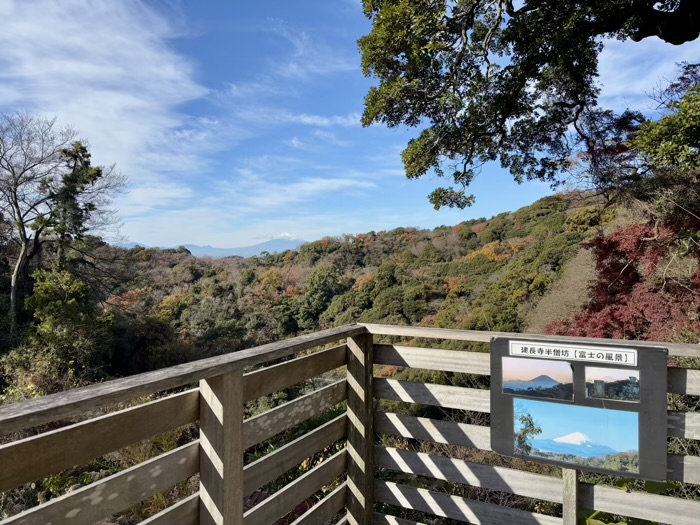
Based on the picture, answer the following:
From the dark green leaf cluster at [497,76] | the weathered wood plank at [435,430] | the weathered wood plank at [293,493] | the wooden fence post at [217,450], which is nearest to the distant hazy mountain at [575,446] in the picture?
the weathered wood plank at [435,430]

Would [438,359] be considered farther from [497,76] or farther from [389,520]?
[497,76]

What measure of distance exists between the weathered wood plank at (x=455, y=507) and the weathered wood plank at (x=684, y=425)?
0.60 m

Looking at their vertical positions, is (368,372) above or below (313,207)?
below

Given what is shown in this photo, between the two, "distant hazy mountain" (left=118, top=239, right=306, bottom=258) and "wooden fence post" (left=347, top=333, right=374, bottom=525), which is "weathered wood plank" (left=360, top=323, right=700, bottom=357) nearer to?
"wooden fence post" (left=347, top=333, right=374, bottom=525)

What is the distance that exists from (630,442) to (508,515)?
654 mm

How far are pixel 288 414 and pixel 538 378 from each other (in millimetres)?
1000

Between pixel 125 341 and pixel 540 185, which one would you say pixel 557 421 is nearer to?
pixel 540 185

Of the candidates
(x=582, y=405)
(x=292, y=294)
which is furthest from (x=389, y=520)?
(x=292, y=294)

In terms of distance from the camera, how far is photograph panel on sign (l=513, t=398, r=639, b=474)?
1.60 meters

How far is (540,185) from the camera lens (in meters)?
7.99

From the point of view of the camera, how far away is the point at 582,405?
1655mm

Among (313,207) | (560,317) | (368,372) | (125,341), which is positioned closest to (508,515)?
(368,372)

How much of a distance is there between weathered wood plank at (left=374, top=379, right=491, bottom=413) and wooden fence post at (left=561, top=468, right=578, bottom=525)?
0.38 metres

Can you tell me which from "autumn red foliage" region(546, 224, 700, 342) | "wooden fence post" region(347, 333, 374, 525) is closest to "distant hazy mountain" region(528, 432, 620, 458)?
"wooden fence post" region(347, 333, 374, 525)
